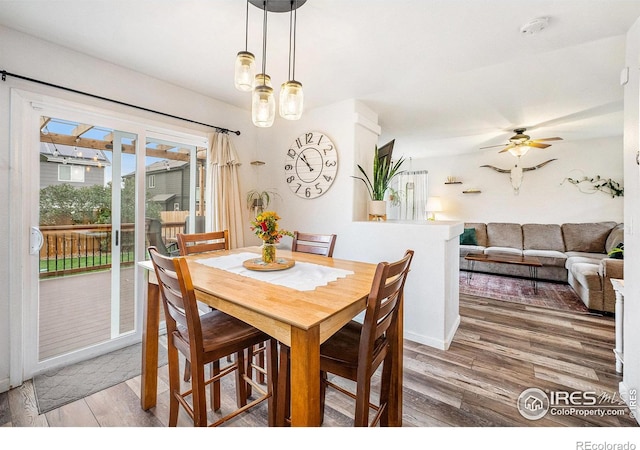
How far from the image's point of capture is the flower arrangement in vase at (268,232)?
173 centimetres

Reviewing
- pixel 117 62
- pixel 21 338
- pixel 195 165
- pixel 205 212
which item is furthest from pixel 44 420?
pixel 117 62

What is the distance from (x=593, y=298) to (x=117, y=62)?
5.32 metres

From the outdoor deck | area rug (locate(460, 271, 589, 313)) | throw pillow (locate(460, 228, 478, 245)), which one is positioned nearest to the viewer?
the outdoor deck

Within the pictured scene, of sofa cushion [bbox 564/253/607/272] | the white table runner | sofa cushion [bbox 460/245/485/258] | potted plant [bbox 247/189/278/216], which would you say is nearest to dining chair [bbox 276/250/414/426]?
the white table runner

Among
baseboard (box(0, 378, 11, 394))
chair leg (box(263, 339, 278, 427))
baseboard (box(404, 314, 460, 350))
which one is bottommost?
baseboard (box(0, 378, 11, 394))

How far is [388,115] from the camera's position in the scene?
11.7 ft

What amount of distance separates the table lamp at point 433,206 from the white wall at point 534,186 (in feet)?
0.89

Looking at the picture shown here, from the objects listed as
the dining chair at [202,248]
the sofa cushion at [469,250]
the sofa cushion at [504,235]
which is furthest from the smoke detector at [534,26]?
the sofa cushion at [504,235]

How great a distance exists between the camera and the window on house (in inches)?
85.7

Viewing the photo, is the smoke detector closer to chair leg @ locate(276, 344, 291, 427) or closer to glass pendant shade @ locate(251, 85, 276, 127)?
glass pendant shade @ locate(251, 85, 276, 127)

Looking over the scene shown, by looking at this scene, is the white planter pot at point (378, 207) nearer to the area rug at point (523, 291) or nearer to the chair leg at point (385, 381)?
the chair leg at point (385, 381)

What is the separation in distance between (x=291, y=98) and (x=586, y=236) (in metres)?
5.75

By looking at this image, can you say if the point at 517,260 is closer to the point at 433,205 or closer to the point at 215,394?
the point at 433,205

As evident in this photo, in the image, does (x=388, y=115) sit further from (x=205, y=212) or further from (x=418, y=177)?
(x=418, y=177)
